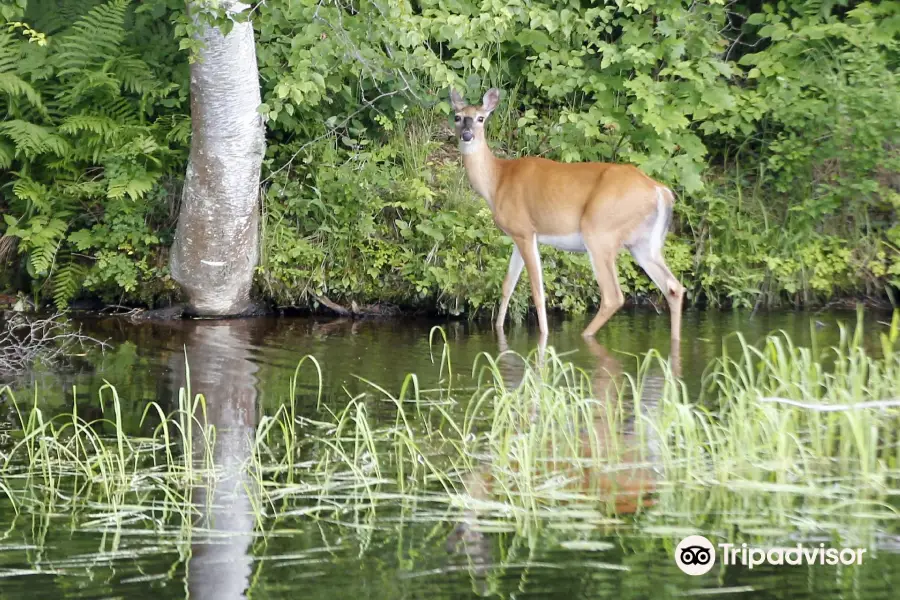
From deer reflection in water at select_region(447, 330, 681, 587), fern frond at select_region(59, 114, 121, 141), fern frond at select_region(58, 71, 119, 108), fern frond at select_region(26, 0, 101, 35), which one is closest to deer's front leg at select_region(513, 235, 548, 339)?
deer reflection in water at select_region(447, 330, 681, 587)

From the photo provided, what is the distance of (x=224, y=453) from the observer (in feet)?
19.1

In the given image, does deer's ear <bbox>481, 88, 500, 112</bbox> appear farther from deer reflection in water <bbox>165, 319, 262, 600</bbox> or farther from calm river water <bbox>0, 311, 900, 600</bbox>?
calm river water <bbox>0, 311, 900, 600</bbox>

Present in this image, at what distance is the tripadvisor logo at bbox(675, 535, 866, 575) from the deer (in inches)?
206

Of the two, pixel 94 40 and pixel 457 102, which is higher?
pixel 94 40

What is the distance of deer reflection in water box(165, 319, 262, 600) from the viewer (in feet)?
13.8

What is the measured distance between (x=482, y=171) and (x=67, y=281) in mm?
3453

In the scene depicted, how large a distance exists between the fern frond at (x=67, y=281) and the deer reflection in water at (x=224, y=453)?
112 cm

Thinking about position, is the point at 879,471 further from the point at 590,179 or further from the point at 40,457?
the point at 590,179

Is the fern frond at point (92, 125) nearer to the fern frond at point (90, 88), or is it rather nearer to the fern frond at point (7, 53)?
the fern frond at point (90, 88)

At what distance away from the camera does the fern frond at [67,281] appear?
1069cm

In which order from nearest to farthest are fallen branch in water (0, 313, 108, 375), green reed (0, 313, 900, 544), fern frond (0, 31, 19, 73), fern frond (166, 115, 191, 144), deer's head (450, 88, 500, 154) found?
green reed (0, 313, 900, 544)
fallen branch in water (0, 313, 108, 375)
deer's head (450, 88, 500, 154)
fern frond (166, 115, 191, 144)
fern frond (0, 31, 19, 73)

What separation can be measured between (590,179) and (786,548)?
19.1 ft

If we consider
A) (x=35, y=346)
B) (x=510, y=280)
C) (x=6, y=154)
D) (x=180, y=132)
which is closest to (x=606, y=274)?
(x=510, y=280)

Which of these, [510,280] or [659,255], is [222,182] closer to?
[510,280]
